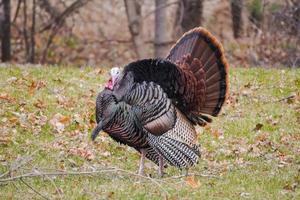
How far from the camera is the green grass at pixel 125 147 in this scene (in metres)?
6.73

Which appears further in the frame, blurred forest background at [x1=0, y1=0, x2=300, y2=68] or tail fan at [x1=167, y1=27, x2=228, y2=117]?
blurred forest background at [x1=0, y1=0, x2=300, y2=68]

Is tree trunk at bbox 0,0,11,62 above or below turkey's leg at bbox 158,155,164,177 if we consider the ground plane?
above

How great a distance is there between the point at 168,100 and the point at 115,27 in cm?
1292

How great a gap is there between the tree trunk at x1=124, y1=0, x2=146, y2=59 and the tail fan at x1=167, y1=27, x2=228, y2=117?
9.92 meters

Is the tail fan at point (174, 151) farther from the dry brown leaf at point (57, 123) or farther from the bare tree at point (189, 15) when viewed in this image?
the bare tree at point (189, 15)

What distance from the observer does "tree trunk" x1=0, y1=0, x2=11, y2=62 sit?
16938 mm

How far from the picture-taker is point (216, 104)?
764 centimetres

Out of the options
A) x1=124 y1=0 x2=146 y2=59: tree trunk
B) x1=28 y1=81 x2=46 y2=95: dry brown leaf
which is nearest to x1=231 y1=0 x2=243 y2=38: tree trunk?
x1=124 y1=0 x2=146 y2=59: tree trunk

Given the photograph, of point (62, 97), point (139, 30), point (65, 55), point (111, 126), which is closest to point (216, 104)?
point (111, 126)

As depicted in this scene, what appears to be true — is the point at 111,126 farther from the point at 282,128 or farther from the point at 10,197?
the point at 282,128

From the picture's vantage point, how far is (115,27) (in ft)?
65.7

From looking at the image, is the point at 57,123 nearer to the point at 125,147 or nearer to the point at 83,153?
the point at 125,147

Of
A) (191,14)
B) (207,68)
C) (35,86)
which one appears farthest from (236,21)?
(207,68)

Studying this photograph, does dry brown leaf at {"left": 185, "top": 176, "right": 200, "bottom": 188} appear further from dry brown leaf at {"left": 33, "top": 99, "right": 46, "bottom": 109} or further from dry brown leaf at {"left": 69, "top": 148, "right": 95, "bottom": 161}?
dry brown leaf at {"left": 33, "top": 99, "right": 46, "bottom": 109}
